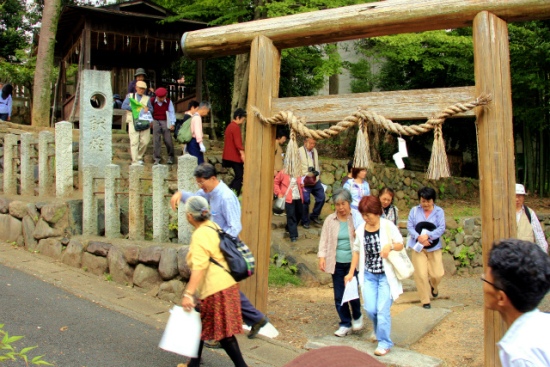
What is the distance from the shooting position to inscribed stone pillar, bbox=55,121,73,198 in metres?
8.98

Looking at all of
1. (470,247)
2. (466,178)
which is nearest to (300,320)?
(470,247)

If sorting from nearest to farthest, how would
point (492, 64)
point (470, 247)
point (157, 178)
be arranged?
point (492, 64) → point (157, 178) → point (470, 247)

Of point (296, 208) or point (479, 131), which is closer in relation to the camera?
point (479, 131)

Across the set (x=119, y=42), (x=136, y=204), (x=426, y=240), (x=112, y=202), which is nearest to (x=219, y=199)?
(x=136, y=204)

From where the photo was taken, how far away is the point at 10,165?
1031 cm

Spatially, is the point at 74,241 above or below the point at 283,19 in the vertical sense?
below

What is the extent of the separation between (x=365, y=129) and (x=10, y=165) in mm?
7631

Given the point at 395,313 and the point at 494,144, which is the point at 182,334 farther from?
the point at 395,313

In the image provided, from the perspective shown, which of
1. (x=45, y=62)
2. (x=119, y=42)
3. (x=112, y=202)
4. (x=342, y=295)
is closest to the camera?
(x=342, y=295)

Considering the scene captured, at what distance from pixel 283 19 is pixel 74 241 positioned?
483 centimetres

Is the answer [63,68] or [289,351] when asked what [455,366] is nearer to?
[289,351]

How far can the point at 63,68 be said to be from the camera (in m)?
16.4

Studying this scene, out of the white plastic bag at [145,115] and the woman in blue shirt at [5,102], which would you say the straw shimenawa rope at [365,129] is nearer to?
the white plastic bag at [145,115]

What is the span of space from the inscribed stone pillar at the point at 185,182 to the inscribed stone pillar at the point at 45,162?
3449 mm
